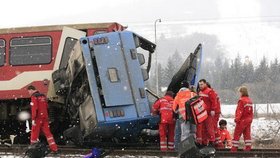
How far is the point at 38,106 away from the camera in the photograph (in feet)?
32.1

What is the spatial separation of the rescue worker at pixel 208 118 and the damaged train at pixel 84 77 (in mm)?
1017

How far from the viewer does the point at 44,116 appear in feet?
32.5

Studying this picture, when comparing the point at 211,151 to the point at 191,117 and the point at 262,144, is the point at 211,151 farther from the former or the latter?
the point at 262,144

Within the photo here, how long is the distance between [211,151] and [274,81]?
78.8m

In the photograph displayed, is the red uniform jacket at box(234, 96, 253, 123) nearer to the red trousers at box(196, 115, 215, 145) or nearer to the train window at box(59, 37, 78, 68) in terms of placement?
the red trousers at box(196, 115, 215, 145)

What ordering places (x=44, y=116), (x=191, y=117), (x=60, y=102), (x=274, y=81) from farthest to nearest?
1. (x=274, y=81)
2. (x=60, y=102)
3. (x=44, y=116)
4. (x=191, y=117)

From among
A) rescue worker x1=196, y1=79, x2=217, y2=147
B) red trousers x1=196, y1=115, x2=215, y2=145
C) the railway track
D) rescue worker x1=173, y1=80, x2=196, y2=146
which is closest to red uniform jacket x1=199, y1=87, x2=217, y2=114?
rescue worker x1=196, y1=79, x2=217, y2=147

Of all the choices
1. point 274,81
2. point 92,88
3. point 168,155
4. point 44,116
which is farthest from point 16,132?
point 274,81

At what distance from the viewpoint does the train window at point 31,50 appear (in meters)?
12.5

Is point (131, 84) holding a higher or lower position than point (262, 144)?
higher

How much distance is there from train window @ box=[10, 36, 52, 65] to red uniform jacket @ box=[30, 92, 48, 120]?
287 centimetres

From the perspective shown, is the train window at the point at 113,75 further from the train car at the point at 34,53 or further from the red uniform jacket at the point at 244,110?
the train car at the point at 34,53

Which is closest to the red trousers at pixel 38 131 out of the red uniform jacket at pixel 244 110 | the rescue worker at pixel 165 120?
the rescue worker at pixel 165 120

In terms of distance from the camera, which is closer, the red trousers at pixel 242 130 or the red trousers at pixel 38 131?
the red trousers at pixel 242 130
